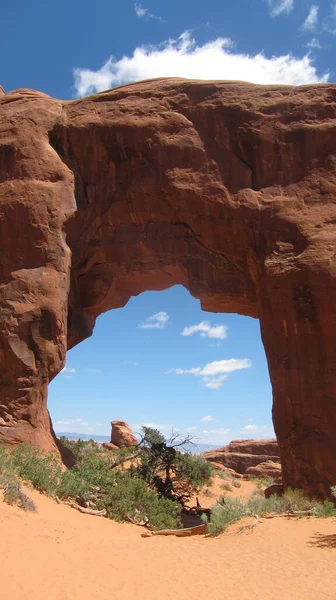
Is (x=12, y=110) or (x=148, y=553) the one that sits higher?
(x=12, y=110)

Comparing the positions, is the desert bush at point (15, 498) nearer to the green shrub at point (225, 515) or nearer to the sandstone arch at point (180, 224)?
the green shrub at point (225, 515)

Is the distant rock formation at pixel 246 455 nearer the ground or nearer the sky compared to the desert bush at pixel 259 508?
nearer the sky

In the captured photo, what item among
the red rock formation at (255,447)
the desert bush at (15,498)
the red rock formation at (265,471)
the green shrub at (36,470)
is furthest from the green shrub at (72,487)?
the red rock formation at (255,447)

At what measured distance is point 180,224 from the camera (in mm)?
16922

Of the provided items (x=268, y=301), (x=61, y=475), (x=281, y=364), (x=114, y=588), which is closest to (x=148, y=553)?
(x=114, y=588)

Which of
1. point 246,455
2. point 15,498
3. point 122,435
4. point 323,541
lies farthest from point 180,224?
point 246,455

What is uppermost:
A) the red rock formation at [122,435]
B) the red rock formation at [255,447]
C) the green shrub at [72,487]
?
the red rock formation at [122,435]

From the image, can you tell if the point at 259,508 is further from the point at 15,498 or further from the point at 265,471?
the point at 265,471

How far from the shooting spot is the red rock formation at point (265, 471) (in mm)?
29250

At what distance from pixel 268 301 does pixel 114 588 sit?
9.89 meters

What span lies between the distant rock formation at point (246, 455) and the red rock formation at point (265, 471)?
0.71 metres

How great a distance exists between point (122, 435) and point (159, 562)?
22928 mm

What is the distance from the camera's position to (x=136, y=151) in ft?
55.1

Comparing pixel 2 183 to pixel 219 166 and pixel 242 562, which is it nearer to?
pixel 219 166
